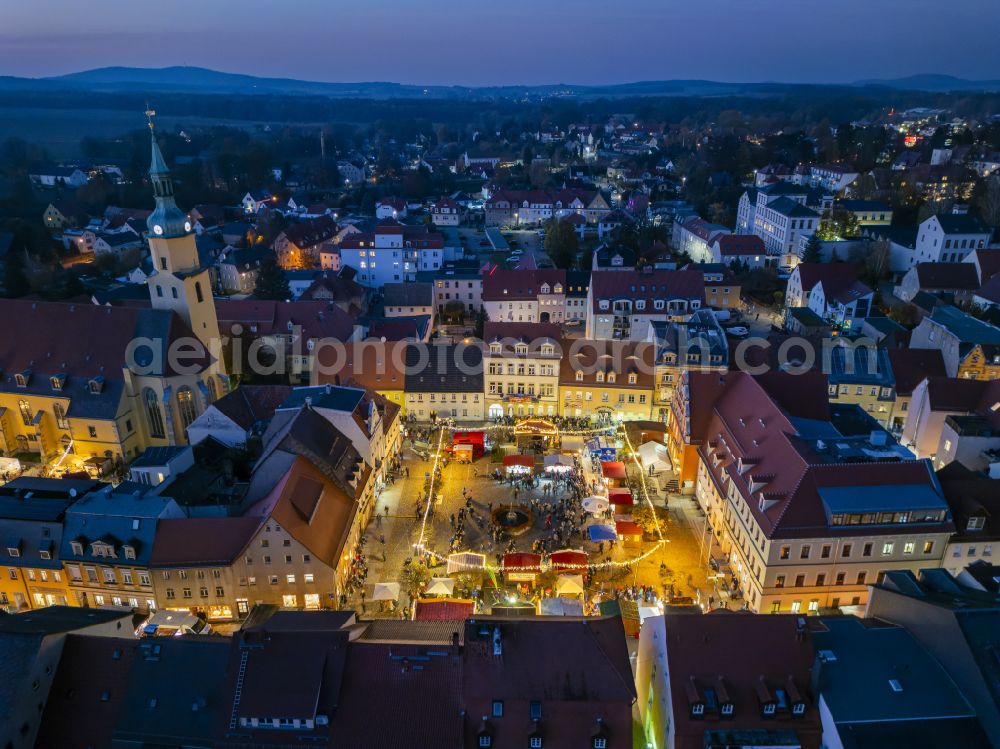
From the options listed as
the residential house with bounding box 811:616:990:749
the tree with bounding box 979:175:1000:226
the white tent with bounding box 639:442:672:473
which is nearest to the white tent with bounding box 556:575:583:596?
the residential house with bounding box 811:616:990:749

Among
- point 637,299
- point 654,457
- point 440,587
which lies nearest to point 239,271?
point 637,299

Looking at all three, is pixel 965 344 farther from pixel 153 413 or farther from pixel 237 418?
pixel 153 413

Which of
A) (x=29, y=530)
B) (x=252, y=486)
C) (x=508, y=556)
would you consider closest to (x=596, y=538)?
(x=508, y=556)

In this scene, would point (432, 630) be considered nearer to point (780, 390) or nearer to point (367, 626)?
point (367, 626)

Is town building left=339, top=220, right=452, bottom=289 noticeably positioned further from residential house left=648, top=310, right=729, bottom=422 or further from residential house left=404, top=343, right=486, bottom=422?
residential house left=648, top=310, right=729, bottom=422

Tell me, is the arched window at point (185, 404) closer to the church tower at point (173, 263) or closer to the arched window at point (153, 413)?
the arched window at point (153, 413)

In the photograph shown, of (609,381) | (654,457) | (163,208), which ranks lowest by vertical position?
(654,457)

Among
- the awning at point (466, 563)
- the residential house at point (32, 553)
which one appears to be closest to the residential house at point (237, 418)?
the residential house at point (32, 553)
